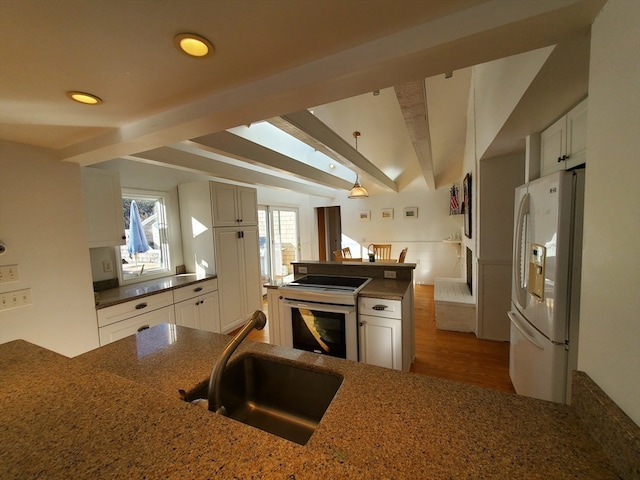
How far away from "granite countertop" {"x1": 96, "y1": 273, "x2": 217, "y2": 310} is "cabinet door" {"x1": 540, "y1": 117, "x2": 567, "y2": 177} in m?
3.43

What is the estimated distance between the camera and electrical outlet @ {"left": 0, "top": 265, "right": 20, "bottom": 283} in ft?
5.26

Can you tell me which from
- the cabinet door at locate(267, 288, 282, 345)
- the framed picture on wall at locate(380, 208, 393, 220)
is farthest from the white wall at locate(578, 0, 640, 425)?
the framed picture on wall at locate(380, 208, 393, 220)

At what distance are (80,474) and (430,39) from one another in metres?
1.48

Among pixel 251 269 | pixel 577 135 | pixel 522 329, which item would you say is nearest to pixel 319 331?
pixel 522 329

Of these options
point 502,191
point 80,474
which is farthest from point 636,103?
point 502,191

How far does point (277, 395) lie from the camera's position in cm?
116

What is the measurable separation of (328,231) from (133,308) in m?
6.08

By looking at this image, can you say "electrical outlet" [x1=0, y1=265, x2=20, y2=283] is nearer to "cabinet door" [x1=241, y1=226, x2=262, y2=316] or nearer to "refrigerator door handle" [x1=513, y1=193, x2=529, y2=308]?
"cabinet door" [x1=241, y1=226, x2=262, y2=316]

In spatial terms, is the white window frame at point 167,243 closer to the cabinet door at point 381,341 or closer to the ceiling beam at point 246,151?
the ceiling beam at point 246,151

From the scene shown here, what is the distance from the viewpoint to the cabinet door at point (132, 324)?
2.15m

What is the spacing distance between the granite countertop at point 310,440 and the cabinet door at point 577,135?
57.6 inches

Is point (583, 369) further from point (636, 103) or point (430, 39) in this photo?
point (430, 39)

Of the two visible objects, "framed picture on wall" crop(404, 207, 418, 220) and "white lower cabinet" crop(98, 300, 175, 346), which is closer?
"white lower cabinet" crop(98, 300, 175, 346)

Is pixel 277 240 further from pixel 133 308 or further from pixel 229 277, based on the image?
pixel 133 308
